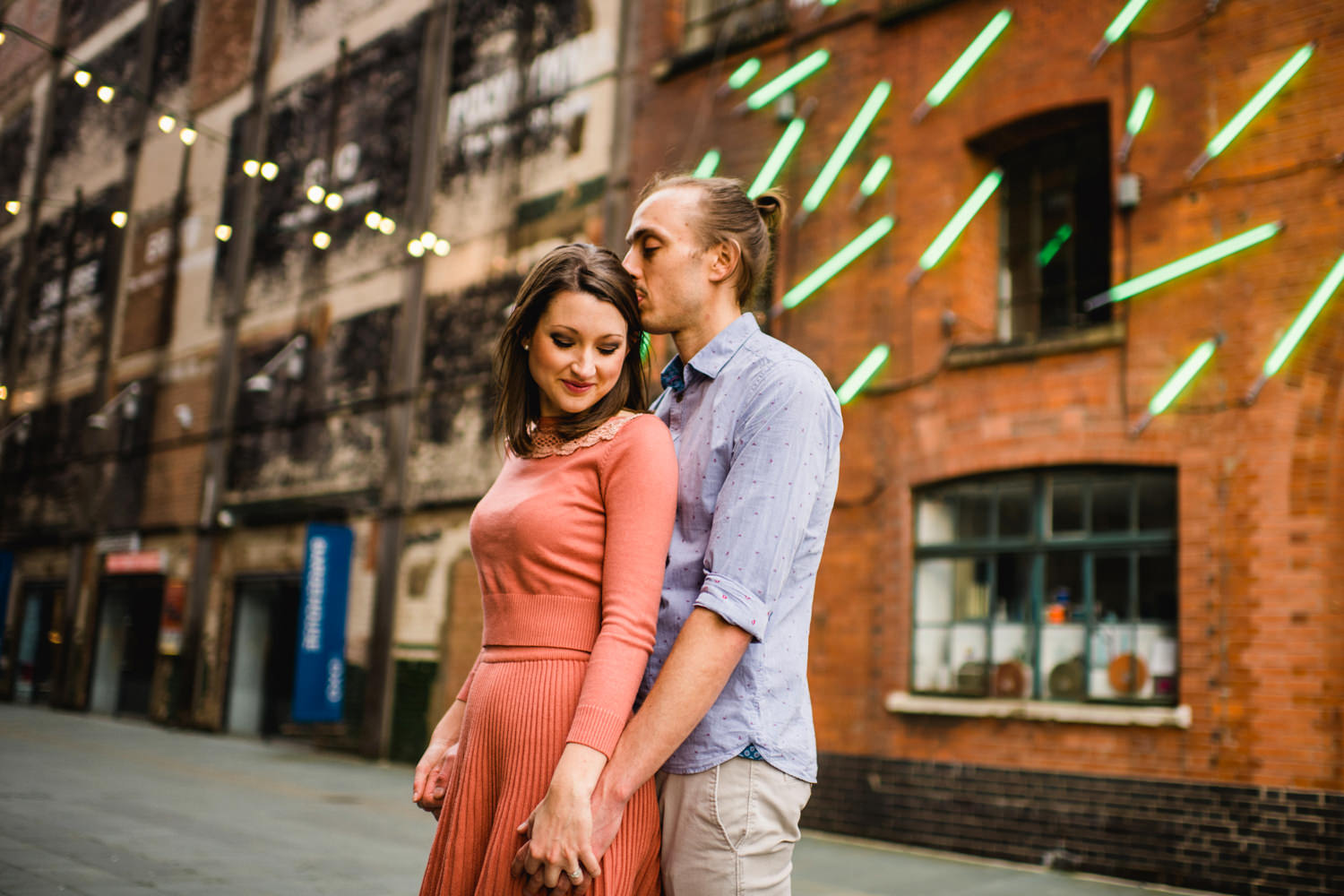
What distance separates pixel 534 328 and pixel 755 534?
552 mm

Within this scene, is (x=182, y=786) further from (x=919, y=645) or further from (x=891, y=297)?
(x=891, y=297)

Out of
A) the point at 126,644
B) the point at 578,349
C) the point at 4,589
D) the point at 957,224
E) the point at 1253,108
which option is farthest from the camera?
the point at 4,589

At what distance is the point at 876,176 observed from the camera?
10.0 meters

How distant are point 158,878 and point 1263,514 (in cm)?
698

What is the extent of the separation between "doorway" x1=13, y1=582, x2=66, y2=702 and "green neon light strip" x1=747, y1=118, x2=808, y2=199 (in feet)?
51.9

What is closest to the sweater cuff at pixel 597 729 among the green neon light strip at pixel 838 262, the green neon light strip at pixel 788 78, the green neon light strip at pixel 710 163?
the green neon light strip at pixel 838 262

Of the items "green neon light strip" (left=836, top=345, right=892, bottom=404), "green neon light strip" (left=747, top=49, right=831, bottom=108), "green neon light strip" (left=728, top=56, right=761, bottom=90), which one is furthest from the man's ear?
"green neon light strip" (left=728, top=56, right=761, bottom=90)

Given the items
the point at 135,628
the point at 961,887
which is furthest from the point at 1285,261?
the point at 135,628

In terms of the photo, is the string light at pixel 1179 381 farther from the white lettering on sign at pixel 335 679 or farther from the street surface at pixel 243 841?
the white lettering on sign at pixel 335 679

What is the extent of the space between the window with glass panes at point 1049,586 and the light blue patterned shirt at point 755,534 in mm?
6824

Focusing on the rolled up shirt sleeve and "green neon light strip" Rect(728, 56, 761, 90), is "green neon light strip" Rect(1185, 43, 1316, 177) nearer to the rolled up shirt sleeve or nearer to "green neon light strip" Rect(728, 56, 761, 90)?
"green neon light strip" Rect(728, 56, 761, 90)

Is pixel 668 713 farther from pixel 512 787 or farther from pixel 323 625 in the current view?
pixel 323 625

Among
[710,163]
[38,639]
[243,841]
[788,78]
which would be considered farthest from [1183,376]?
[38,639]

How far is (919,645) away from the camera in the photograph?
363 inches
